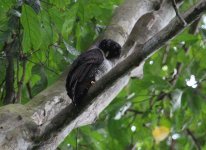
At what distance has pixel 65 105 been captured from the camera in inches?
72.4

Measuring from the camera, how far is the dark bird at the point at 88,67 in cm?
160

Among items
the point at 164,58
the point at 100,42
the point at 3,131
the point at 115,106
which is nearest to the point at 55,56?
the point at 100,42

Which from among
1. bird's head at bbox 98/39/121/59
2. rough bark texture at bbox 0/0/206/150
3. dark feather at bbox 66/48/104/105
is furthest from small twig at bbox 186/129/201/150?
dark feather at bbox 66/48/104/105

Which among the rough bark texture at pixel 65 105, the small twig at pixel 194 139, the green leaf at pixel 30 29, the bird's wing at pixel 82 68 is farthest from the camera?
the small twig at pixel 194 139

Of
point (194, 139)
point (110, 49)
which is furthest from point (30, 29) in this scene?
point (194, 139)

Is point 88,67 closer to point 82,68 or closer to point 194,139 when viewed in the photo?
point 82,68

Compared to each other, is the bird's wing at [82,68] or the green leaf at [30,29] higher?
the green leaf at [30,29]

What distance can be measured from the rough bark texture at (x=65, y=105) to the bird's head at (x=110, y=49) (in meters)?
0.09

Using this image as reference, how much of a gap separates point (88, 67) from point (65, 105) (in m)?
0.20

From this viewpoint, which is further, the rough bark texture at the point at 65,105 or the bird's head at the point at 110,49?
the bird's head at the point at 110,49

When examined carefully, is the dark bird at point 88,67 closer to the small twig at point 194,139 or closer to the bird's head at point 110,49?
the bird's head at point 110,49

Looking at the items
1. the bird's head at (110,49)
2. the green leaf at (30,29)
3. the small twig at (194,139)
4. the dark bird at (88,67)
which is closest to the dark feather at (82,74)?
the dark bird at (88,67)

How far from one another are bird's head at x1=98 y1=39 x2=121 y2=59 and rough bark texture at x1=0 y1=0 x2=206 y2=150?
0.09m

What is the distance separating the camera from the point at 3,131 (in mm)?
1624
